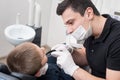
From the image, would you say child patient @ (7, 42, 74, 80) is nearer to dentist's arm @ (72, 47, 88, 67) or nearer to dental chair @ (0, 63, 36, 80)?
dental chair @ (0, 63, 36, 80)

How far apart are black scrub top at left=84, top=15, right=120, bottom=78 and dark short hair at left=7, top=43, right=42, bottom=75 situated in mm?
384

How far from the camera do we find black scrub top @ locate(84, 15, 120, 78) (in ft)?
4.07

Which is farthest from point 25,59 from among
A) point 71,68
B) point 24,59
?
point 71,68

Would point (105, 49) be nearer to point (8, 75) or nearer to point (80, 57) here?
point (80, 57)

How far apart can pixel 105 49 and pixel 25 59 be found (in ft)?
1.61

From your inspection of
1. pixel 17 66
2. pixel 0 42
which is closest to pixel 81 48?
pixel 17 66

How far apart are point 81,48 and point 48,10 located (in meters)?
1.71

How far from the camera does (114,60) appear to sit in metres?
1.23

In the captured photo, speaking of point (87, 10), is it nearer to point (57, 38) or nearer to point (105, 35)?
point (105, 35)

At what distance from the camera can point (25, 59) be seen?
→ 1219 mm

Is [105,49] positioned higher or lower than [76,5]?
lower

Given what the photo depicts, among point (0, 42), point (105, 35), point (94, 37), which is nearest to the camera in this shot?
point (105, 35)

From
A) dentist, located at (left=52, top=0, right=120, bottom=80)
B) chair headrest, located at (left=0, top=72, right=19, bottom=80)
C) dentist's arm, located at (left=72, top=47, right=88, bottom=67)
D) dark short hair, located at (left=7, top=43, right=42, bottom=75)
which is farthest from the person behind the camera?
dentist's arm, located at (left=72, top=47, right=88, bottom=67)

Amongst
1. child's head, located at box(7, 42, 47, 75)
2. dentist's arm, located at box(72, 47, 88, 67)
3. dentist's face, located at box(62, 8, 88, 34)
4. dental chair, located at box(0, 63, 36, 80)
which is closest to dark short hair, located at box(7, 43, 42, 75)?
child's head, located at box(7, 42, 47, 75)
